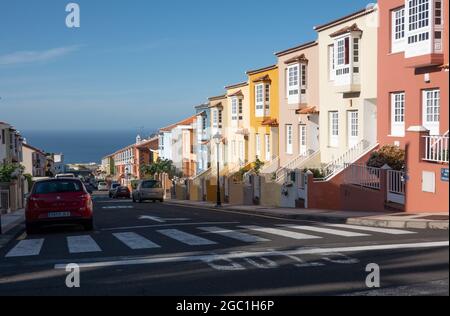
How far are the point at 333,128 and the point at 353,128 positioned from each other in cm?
214

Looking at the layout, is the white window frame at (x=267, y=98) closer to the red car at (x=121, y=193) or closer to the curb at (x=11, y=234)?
the curb at (x=11, y=234)

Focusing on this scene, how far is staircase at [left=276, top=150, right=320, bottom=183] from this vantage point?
30.1m

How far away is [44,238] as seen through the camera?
14.9 meters

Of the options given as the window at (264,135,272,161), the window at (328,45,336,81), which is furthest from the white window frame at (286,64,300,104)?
the window at (264,135,272,161)

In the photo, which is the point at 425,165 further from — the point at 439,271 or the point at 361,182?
the point at 439,271

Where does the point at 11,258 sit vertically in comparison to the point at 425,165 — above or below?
below

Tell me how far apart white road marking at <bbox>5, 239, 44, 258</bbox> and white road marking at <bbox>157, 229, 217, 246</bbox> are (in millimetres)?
2846

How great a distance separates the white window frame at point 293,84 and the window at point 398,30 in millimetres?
9776

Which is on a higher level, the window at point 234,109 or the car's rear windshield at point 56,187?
the window at point 234,109

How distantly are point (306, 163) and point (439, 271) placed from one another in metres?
22.0

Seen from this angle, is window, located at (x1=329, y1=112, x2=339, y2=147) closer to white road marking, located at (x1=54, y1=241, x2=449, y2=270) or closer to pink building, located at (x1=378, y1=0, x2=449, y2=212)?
pink building, located at (x1=378, y1=0, x2=449, y2=212)

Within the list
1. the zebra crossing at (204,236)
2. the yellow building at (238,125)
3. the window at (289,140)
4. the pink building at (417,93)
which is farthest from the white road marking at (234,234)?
the yellow building at (238,125)

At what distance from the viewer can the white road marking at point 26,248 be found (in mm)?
11884
